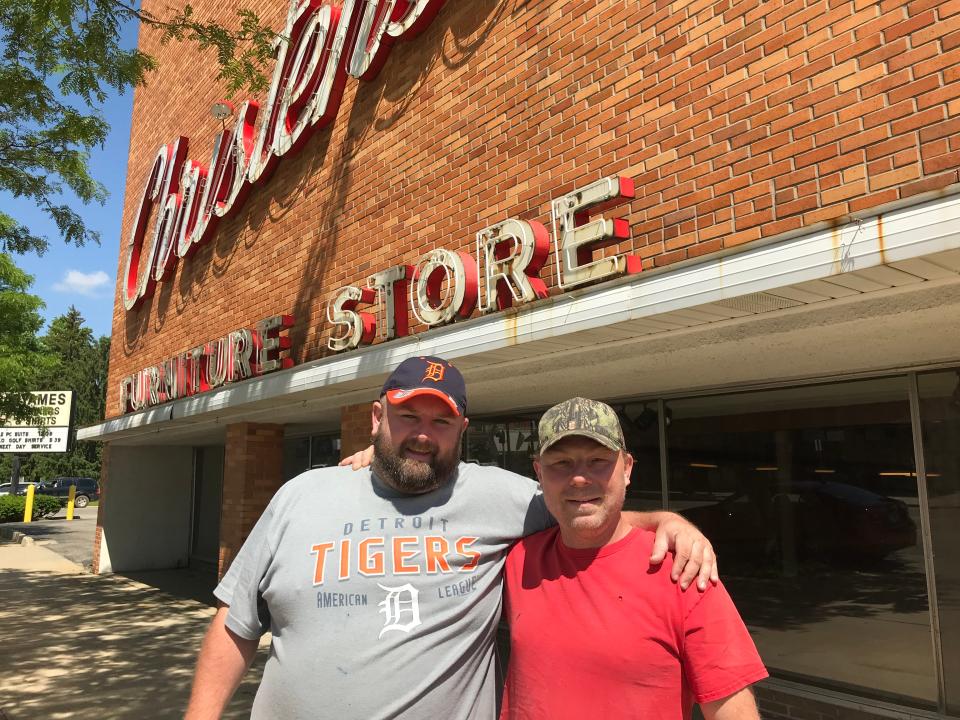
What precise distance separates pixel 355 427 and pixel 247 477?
109 inches

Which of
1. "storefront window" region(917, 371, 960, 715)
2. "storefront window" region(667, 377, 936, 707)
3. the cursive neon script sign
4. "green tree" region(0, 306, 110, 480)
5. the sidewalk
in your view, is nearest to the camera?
"storefront window" region(917, 371, 960, 715)

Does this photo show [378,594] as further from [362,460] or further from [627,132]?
[627,132]

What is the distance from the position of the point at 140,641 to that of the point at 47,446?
917 inches

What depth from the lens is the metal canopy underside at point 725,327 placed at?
3.21 metres

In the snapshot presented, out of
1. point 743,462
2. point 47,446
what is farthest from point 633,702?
point 47,446

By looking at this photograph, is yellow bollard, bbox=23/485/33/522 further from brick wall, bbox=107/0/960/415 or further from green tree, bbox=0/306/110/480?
green tree, bbox=0/306/110/480

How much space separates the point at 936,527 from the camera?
5.28 m

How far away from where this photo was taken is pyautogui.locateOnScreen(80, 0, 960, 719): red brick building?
11.9 feet

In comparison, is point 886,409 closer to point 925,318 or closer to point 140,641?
point 925,318

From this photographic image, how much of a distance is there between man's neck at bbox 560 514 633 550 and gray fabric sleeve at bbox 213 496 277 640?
0.93 m

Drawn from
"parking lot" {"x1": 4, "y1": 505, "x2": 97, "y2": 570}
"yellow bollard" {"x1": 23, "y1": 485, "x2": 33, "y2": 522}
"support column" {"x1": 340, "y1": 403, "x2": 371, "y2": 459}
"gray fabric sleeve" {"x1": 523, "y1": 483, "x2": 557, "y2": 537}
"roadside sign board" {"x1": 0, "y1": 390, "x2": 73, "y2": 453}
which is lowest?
"parking lot" {"x1": 4, "y1": 505, "x2": 97, "y2": 570}

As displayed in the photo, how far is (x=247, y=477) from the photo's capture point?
9.78m

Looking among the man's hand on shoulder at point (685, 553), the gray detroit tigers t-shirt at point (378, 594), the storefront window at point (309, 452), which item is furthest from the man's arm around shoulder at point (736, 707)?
the storefront window at point (309, 452)

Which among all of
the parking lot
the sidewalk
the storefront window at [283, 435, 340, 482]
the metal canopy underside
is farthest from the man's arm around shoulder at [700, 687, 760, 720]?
the parking lot
